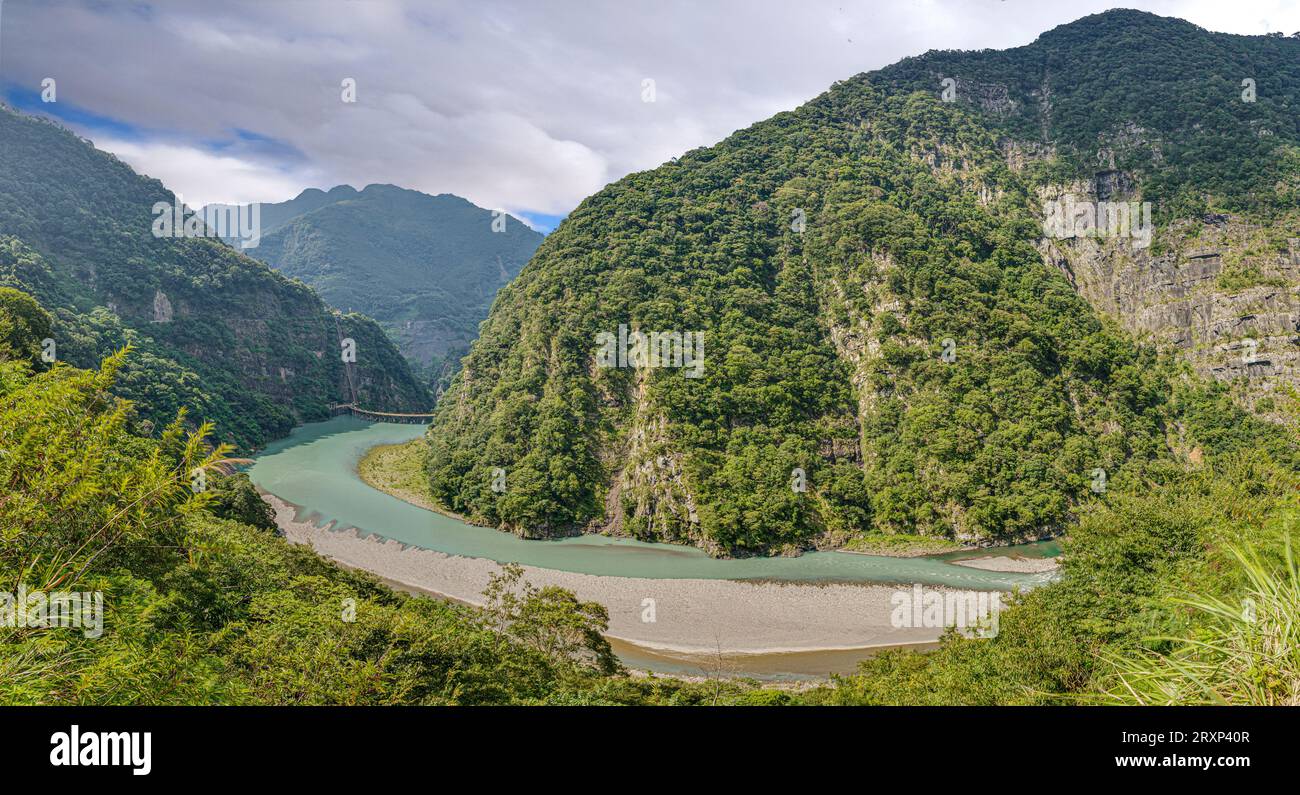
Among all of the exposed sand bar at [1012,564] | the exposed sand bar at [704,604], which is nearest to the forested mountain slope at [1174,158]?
the exposed sand bar at [1012,564]

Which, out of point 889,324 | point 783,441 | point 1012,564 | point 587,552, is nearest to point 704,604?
point 587,552

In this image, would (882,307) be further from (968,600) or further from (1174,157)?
(1174,157)

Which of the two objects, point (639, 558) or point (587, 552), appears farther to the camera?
point (587, 552)

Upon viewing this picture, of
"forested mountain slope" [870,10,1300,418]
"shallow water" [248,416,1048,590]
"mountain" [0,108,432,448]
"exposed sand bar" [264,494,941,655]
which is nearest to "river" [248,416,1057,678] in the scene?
"shallow water" [248,416,1048,590]

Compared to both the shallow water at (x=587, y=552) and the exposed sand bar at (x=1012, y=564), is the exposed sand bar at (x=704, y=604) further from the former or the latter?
the exposed sand bar at (x=1012, y=564)

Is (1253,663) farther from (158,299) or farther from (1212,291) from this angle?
(158,299)

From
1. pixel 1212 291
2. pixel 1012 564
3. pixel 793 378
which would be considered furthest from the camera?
pixel 1212 291

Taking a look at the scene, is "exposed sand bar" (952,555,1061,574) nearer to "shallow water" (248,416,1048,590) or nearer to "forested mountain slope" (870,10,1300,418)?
"shallow water" (248,416,1048,590)
